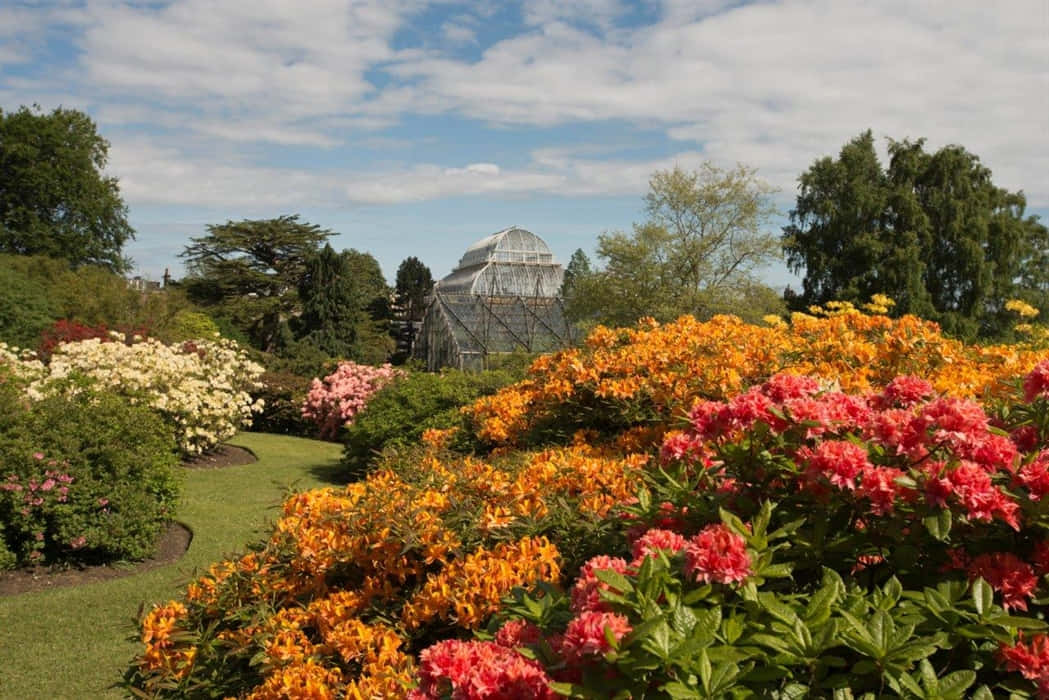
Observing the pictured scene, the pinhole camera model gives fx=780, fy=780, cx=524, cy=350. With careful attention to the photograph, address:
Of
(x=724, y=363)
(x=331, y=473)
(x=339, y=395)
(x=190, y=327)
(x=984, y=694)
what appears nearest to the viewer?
(x=984, y=694)

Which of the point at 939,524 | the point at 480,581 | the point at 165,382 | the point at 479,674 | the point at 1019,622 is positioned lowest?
the point at 165,382

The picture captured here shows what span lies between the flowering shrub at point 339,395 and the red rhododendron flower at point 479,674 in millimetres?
14065

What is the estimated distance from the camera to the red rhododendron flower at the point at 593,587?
4.93ft

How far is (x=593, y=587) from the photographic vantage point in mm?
1604

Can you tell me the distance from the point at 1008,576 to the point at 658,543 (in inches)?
26.8

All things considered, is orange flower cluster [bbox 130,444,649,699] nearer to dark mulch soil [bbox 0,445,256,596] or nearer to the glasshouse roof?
A: dark mulch soil [bbox 0,445,256,596]

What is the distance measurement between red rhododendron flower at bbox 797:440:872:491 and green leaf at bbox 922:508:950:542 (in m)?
0.15

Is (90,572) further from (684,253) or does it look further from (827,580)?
(684,253)

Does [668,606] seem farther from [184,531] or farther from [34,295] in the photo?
[34,295]

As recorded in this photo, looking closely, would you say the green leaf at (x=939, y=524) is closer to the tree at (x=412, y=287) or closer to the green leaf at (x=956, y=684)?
the green leaf at (x=956, y=684)

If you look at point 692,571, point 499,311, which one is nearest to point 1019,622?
point 692,571

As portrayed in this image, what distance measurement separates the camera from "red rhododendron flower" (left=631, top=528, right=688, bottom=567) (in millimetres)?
1710

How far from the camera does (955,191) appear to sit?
27.0 metres

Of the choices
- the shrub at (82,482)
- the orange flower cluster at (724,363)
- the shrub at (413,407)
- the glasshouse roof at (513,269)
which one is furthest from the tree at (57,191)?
the orange flower cluster at (724,363)
